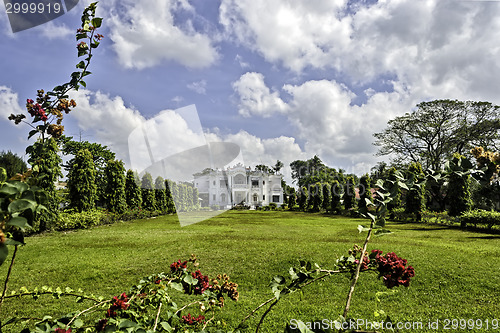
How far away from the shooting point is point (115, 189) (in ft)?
57.8

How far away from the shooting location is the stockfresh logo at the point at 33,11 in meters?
1.07

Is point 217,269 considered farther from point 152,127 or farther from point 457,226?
point 457,226

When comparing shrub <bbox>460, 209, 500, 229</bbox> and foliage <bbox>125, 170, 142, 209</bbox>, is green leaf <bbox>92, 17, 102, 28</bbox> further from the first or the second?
foliage <bbox>125, 170, 142, 209</bbox>

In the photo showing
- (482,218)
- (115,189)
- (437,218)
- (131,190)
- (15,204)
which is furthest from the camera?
(131,190)

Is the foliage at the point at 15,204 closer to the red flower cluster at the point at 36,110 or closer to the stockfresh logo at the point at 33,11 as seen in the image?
the red flower cluster at the point at 36,110

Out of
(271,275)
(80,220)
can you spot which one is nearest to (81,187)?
(80,220)

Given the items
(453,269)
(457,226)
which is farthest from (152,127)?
(457,226)

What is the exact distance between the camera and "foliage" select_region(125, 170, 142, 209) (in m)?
19.8

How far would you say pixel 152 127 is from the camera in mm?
5281

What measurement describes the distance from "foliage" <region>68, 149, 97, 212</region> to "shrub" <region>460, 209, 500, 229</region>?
59.9 feet

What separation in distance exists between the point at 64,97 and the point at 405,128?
27.4 meters

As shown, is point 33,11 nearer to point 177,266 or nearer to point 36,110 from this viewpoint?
point 36,110

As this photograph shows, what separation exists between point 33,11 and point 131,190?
20.3 metres

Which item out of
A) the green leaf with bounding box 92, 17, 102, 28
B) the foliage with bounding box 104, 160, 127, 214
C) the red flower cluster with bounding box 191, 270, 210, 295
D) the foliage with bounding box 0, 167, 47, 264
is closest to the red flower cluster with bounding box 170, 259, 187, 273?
the red flower cluster with bounding box 191, 270, 210, 295
